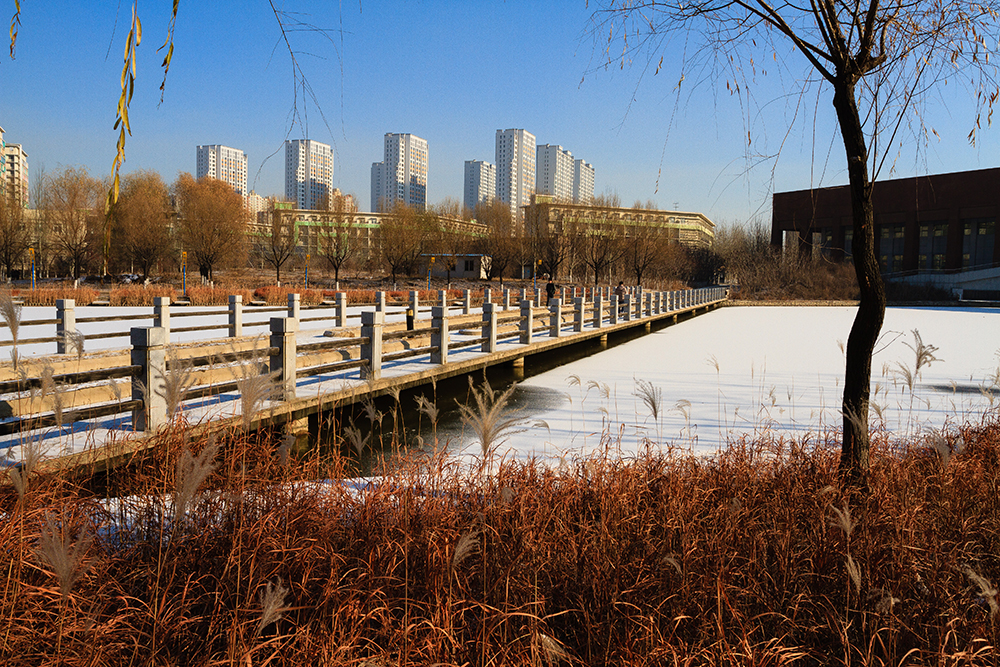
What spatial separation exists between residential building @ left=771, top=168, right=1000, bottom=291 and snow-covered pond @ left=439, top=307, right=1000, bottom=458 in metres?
47.4

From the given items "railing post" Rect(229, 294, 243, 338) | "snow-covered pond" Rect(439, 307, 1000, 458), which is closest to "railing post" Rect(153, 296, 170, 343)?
"railing post" Rect(229, 294, 243, 338)

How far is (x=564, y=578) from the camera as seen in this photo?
3670 millimetres

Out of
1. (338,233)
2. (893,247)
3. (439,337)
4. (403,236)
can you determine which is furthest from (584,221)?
(439,337)

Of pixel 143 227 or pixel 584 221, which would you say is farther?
pixel 584 221

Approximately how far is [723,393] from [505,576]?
29.4 ft

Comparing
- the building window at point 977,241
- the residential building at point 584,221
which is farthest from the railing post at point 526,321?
the building window at point 977,241

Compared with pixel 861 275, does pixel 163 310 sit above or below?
below

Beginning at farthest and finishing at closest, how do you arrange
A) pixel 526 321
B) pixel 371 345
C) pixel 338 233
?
pixel 338 233 → pixel 526 321 → pixel 371 345

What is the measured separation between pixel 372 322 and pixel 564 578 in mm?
7157

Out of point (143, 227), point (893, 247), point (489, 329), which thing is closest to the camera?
point (489, 329)

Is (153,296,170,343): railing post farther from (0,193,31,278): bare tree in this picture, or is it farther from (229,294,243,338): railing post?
(0,193,31,278): bare tree

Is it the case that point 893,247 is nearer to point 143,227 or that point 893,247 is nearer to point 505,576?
point 143,227

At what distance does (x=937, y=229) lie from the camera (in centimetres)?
6781

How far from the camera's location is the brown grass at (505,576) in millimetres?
2959
